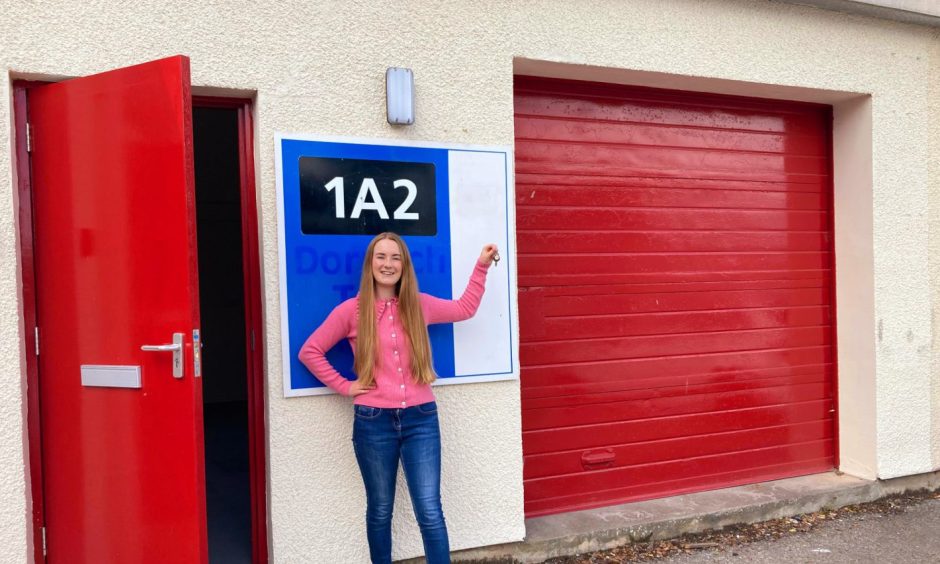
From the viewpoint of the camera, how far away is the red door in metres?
2.78

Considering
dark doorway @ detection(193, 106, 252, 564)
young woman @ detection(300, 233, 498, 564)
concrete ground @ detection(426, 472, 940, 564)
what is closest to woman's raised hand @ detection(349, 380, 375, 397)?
young woman @ detection(300, 233, 498, 564)

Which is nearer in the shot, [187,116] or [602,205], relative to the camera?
[187,116]

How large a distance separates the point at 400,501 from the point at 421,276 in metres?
1.16

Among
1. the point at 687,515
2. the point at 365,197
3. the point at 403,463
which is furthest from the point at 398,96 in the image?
the point at 687,515

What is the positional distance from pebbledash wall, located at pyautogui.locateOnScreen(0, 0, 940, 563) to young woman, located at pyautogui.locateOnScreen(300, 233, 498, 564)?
0.28 meters

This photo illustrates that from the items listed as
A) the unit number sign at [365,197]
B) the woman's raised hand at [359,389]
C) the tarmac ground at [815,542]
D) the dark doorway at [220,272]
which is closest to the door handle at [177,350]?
the woman's raised hand at [359,389]

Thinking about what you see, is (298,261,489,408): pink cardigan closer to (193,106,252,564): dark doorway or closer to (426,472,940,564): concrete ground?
(426,472,940,564): concrete ground

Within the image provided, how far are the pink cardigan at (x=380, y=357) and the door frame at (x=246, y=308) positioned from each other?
358mm

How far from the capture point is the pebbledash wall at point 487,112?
10.4 feet

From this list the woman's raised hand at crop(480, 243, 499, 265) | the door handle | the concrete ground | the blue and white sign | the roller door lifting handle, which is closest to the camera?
the door handle

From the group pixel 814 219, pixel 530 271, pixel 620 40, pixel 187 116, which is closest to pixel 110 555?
pixel 187 116

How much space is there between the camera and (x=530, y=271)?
4367 mm

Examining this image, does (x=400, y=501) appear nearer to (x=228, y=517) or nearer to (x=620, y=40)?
(x=228, y=517)

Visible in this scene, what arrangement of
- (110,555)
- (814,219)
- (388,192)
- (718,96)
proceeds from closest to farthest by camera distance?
1. (110,555)
2. (388,192)
3. (718,96)
4. (814,219)
